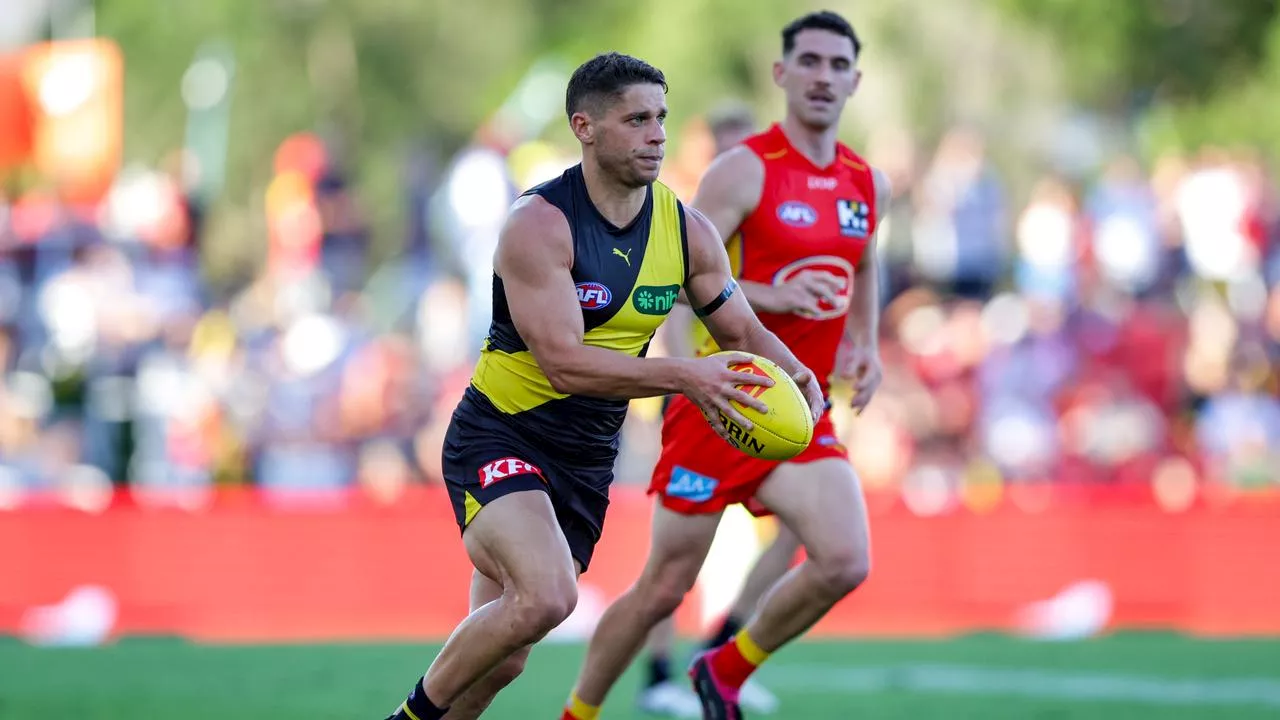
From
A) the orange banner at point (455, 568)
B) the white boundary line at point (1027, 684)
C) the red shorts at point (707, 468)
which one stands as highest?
the red shorts at point (707, 468)

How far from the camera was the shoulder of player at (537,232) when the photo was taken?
6.32 meters

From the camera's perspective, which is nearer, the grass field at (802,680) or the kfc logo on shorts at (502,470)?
the kfc logo on shorts at (502,470)

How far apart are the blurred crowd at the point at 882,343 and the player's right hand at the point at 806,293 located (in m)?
7.34

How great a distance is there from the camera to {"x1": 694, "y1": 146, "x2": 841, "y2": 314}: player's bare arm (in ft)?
25.3

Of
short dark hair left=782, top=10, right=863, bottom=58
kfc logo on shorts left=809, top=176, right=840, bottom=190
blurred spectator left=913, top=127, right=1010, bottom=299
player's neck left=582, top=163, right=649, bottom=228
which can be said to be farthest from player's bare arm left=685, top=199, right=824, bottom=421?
blurred spectator left=913, top=127, right=1010, bottom=299

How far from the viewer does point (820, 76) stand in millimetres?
7988

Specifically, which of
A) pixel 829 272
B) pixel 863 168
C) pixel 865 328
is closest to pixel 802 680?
pixel 865 328

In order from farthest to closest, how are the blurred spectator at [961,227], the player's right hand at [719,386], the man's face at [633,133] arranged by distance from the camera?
the blurred spectator at [961,227]
the man's face at [633,133]
the player's right hand at [719,386]

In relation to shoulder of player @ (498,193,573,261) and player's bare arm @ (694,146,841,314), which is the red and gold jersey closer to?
player's bare arm @ (694,146,841,314)

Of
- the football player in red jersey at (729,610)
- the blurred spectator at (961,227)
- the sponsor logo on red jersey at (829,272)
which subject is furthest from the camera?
the blurred spectator at (961,227)

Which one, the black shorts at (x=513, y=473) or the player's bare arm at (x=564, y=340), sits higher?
the player's bare arm at (x=564, y=340)

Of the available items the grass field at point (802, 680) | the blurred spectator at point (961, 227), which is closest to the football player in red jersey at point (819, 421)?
the grass field at point (802, 680)

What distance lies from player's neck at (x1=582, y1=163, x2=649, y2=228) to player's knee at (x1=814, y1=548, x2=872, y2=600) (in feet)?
6.17

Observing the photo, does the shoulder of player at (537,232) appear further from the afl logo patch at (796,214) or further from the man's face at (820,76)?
the man's face at (820,76)
